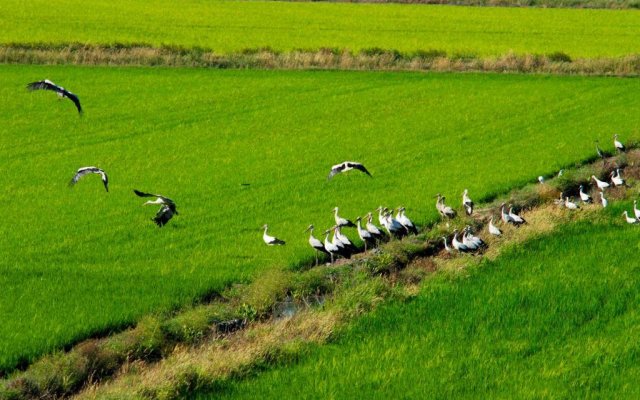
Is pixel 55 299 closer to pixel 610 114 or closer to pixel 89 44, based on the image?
pixel 610 114

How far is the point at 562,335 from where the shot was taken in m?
13.9

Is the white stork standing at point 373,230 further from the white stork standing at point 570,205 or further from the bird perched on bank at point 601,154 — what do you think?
the bird perched on bank at point 601,154

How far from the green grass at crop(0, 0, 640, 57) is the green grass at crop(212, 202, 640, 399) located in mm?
31410

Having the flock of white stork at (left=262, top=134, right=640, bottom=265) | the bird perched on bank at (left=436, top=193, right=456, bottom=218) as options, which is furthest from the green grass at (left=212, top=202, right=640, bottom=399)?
the bird perched on bank at (left=436, top=193, right=456, bottom=218)

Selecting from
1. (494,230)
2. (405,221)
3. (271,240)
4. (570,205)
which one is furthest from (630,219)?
(271,240)

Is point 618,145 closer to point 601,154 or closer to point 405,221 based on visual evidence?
point 601,154

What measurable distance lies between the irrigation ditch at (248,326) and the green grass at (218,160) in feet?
2.22

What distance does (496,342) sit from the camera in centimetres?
1362

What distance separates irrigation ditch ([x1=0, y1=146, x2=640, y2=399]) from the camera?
1234 cm

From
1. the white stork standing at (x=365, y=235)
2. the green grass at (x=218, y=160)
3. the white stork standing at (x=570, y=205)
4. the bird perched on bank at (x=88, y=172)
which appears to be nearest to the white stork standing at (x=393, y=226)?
the white stork standing at (x=365, y=235)

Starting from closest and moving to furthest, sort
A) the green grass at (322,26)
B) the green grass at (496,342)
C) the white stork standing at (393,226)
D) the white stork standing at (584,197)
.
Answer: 1. the green grass at (496,342)
2. the white stork standing at (393,226)
3. the white stork standing at (584,197)
4. the green grass at (322,26)

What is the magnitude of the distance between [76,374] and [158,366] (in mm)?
1017

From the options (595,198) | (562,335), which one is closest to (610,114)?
(595,198)

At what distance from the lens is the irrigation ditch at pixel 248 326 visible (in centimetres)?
1234
